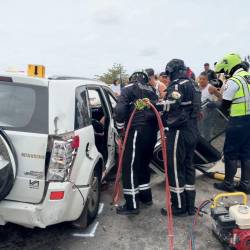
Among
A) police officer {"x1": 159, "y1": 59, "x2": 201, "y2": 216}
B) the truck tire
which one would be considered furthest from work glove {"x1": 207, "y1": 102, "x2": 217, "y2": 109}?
the truck tire

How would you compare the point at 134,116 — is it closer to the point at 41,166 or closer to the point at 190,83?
the point at 190,83

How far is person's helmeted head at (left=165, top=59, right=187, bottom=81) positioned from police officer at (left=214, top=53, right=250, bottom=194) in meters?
1.03

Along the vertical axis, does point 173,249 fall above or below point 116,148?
below

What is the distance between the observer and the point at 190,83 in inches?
171

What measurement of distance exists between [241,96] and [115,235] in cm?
268

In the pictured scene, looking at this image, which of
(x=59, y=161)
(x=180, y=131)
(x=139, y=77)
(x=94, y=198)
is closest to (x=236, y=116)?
(x=180, y=131)

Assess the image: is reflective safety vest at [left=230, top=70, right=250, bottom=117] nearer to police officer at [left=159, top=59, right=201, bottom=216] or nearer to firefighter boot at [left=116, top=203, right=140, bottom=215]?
police officer at [left=159, top=59, right=201, bottom=216]

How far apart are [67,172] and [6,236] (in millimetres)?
1235

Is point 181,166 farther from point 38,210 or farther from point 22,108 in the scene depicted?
point 22,108

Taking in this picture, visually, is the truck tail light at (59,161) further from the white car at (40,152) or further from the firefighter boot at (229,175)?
the firefighter boot at (229,175)

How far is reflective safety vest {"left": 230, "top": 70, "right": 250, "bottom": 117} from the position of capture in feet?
16.5

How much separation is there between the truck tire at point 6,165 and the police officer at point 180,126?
1989mm

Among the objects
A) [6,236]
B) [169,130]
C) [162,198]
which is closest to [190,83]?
[169,130]

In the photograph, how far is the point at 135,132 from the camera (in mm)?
4340
